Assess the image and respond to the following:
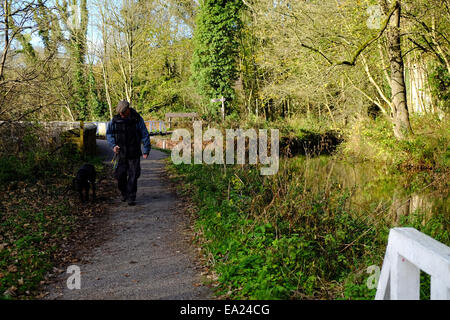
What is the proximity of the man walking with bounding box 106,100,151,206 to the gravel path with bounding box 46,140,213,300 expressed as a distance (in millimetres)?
688

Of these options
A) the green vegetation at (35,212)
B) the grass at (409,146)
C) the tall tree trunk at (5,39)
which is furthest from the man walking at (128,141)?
the grass at (409,146)

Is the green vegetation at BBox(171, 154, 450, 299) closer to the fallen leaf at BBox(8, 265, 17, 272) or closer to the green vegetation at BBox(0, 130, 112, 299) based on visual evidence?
the green vegetation at BBox(0, 130, 112, 299)

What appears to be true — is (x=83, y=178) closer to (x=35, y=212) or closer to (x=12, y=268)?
(x=35, y=212)

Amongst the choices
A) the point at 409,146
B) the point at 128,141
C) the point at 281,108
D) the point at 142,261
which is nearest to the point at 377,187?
the point at 409,146

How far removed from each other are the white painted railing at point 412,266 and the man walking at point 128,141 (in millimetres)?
6328

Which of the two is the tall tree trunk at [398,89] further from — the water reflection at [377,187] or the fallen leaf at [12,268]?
the fallen leaf at [12,268]

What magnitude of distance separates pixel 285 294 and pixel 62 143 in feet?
35.4

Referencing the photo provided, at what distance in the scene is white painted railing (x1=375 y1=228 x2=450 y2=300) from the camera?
1.78 metres

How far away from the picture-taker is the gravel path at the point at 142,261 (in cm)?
443

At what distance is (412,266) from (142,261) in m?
4.08

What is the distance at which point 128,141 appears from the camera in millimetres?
8070

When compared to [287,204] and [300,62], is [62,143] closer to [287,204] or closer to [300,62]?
[287,204]

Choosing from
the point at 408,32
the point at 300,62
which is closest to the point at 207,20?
the point at 300,62

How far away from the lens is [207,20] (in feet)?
88.7
